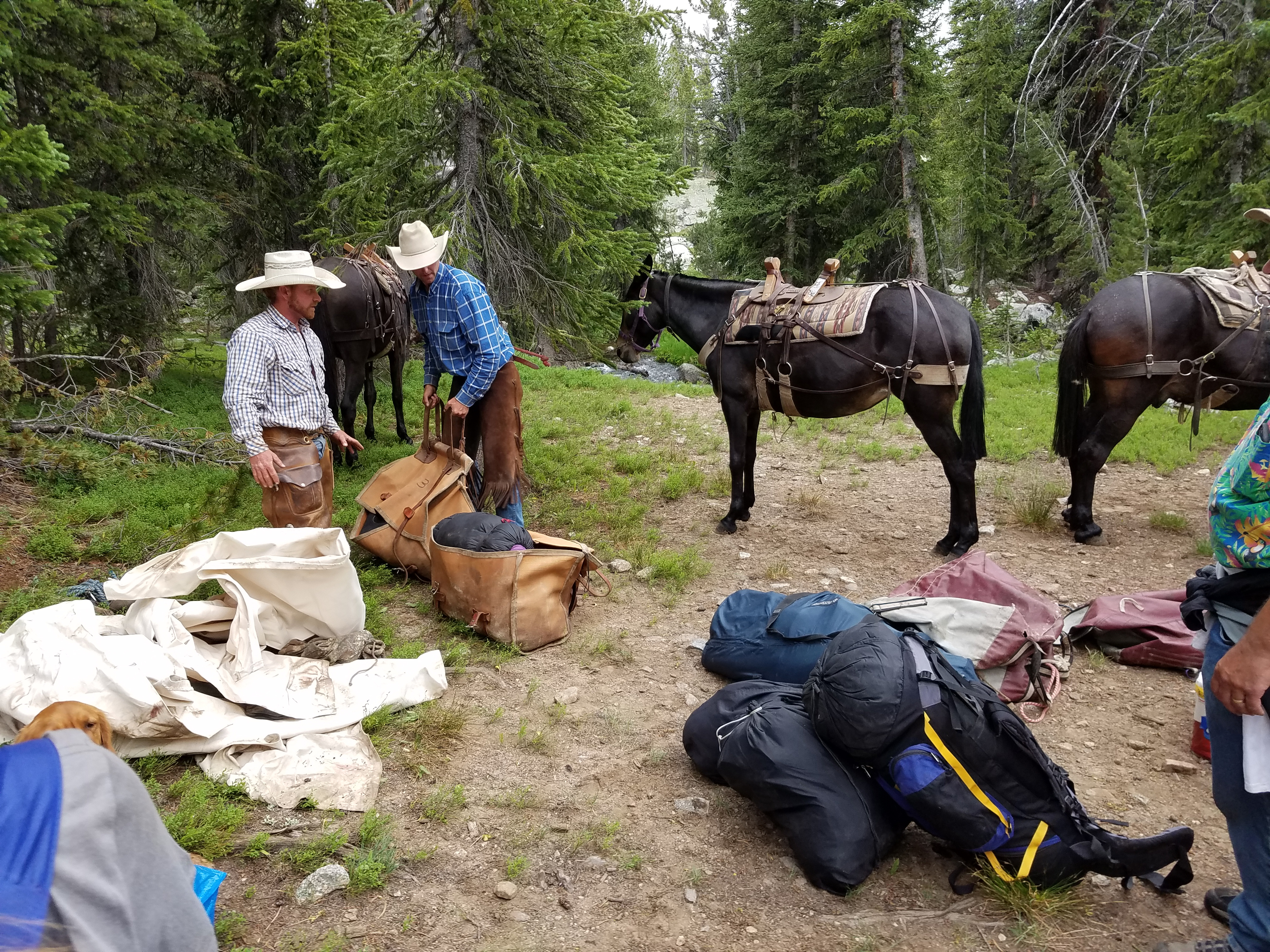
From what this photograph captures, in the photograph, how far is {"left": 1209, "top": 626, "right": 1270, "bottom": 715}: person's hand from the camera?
1.91 m

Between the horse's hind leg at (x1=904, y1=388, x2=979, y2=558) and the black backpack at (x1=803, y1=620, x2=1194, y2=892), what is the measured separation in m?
3.49

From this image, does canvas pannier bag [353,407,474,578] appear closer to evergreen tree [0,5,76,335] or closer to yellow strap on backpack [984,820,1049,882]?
evergreen tree [0,5,76,335]

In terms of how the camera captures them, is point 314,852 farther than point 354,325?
No

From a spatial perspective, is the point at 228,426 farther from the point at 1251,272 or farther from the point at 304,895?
the point at 1251,272

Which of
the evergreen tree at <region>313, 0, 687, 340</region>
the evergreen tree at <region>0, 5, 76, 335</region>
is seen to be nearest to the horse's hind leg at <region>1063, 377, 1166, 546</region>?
the evergreen tree at <region>313, 0, 687, 340</region>

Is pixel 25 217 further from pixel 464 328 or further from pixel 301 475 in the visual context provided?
pixel 464 328

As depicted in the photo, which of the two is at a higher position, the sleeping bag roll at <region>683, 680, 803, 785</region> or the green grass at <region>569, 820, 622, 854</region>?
the sleeping bag roll at <region>683, 680, 803, 785</region>

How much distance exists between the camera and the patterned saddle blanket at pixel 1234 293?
5.90 metres

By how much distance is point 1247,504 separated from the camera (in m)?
2.01

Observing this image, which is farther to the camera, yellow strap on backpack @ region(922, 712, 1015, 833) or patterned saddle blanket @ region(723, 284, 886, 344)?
patterned saddle blanket @ region(723, 284, 886, 344)

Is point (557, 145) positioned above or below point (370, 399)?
above

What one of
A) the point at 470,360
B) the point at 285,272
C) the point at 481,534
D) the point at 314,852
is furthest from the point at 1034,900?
the point at 285,272

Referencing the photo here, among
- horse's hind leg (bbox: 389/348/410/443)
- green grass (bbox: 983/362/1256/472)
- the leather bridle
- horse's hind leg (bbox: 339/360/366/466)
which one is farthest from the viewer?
horse's hind leg (bbox: 389/348/410/443)

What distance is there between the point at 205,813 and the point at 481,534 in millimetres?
2027
